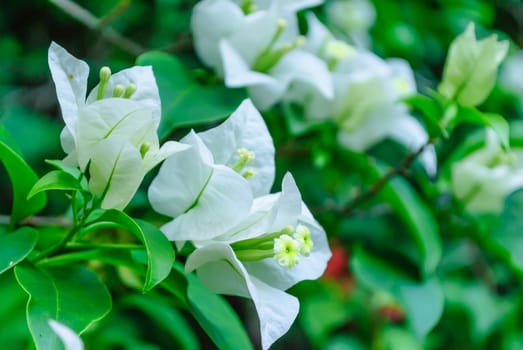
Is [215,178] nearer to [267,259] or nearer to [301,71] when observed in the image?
[267,259]

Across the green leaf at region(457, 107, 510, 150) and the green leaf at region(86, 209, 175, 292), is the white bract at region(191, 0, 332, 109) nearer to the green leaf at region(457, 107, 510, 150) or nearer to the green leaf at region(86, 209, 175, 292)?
the green leaf at region(457, 107, 510, 150)

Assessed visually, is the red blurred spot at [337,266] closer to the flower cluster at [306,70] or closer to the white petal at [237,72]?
the flower cluster at [306,70]

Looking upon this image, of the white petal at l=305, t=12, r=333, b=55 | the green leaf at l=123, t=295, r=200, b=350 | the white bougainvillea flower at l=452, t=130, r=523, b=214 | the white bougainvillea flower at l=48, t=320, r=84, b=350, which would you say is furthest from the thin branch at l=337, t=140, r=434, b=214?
the white bougainvillea flower at l=48, t=320, r=84, b=350

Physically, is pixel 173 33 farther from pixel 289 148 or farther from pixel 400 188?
pixel 400 188

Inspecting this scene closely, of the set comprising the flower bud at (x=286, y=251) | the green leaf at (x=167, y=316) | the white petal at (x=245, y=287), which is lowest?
the green leaf at (x=167, y=316)

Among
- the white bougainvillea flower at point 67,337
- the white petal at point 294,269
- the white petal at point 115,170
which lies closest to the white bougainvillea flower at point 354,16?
the white petal at point 294,269

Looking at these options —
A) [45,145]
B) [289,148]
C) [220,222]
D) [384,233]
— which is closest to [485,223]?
[384,233]

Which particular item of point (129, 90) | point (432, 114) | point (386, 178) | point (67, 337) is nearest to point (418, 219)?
point (386, 178)
